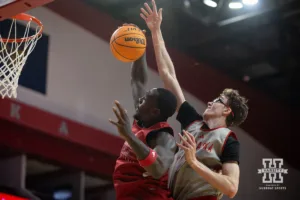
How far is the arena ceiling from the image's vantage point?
8.59 meters

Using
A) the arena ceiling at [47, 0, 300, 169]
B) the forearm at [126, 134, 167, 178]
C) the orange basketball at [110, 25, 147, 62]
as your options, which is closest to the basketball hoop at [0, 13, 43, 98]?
the orange basketball at [110, 25, 147, 62]

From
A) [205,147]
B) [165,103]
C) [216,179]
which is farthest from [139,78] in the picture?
[216,179]

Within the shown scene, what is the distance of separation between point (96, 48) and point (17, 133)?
1837 mm

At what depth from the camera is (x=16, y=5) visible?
3.91m

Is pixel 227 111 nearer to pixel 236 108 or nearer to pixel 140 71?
pixel 236 108

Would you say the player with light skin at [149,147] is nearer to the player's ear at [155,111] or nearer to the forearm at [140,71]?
the player's ear at [155,111]

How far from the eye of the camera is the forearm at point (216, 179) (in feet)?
11.5

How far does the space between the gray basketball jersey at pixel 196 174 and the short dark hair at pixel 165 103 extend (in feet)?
0.89

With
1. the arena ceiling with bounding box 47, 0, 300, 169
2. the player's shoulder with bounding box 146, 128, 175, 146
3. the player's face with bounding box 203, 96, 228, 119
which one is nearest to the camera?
the player's shoulder with bounding box 146, 128, 175, 146

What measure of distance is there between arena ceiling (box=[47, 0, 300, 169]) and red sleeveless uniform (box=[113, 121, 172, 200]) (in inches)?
178

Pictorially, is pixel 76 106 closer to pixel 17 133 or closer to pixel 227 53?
pixel 17 133

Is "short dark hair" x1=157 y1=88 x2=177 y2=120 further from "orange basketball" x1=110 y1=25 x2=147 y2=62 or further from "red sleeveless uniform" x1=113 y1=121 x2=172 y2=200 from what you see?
A: "orange basketball" x1=110 y1=25 x2=147 y2=62

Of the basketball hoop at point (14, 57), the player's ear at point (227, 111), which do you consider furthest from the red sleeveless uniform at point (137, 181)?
the basketball hoop at point (14, 57)

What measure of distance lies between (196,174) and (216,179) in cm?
27
